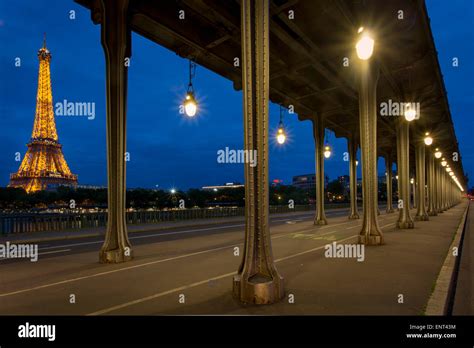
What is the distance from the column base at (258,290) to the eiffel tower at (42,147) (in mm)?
101967

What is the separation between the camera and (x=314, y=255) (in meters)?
9.65

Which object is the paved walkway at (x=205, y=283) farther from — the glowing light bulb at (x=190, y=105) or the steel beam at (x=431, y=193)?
the steel beam at (x=431, y=193)

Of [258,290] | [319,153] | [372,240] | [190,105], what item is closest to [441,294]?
[258,290]

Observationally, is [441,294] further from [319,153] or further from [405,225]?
[319,153]

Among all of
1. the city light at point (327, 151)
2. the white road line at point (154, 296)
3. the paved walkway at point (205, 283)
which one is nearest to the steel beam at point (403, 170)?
the city light at point (327, 151)

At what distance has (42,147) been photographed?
89.2 metres

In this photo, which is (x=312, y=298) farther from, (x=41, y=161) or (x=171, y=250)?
(x=41, y=161)

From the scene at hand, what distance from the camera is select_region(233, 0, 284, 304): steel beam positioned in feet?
17.5

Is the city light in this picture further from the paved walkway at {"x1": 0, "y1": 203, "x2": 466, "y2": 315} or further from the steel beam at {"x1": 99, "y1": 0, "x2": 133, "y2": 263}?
the steel beam at {"x1": 99, "y1": 0, "x2": 133, "y2": 263}

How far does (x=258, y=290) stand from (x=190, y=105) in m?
6.85
